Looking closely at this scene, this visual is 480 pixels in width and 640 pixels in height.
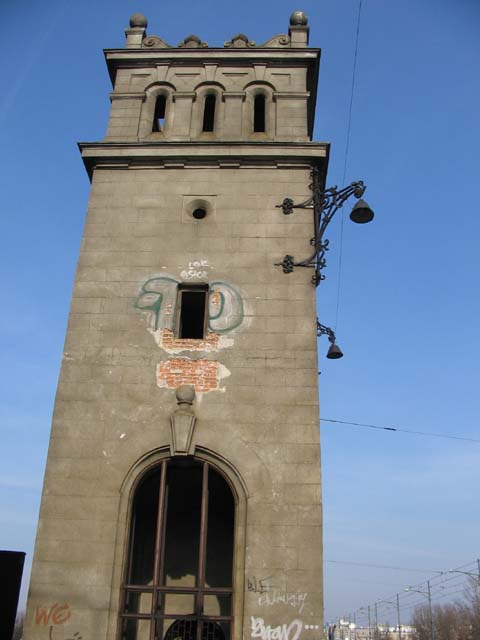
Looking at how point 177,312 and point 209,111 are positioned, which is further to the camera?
point 209,111

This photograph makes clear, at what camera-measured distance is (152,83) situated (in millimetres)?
18922

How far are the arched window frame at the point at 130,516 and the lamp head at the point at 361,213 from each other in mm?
6447

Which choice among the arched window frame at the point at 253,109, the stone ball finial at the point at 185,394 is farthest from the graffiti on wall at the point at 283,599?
the arched window frame at the point at 253,109

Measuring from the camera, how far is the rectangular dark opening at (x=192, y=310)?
50.9 feet

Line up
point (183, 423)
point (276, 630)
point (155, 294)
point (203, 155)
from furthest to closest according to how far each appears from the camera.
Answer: point (203, 155) < point (155, 294) < point (183, 423) < point (276, 630)

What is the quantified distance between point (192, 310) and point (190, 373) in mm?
3483

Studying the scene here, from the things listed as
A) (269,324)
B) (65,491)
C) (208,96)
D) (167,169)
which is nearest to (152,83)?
(208,96)

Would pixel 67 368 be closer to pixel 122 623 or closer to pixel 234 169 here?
pixel 122 623

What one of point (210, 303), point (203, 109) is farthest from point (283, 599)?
point (203, 109)

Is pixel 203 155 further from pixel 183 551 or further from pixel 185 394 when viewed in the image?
pixel 183 551

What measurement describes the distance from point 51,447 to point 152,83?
37.2 feet

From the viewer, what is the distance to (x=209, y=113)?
62.7ft

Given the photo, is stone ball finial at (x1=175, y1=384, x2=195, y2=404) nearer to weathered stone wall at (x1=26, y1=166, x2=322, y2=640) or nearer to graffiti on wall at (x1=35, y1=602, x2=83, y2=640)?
weathered stone wall at (x1=26, y1=166, x2=322, y2=640)

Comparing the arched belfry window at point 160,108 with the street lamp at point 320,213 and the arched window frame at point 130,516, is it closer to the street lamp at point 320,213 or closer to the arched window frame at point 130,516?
the street lamp at point 320,213
